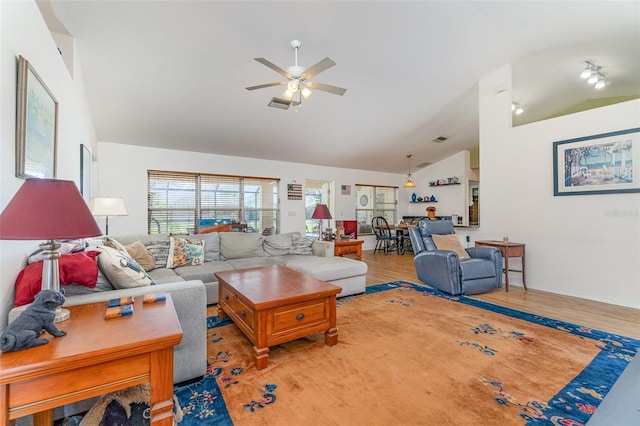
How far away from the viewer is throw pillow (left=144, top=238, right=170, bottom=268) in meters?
3.40

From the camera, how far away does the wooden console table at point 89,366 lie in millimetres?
868

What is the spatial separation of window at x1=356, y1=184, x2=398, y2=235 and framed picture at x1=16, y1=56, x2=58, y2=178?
22.3 feet

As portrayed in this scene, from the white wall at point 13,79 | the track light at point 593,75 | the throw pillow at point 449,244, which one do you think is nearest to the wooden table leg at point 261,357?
the white wall at point 13,79

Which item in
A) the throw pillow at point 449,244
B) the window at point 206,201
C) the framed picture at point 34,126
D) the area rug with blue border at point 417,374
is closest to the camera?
the framed picture at point 34,126

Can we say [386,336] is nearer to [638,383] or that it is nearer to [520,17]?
[638,383]

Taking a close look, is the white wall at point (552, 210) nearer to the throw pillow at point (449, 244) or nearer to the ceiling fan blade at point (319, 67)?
the throw pillow at point (449, 244)

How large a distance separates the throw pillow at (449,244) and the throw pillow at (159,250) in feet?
12.6

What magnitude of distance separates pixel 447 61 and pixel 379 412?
4.16 metres

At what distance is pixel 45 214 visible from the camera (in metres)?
1.02

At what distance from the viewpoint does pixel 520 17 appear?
10.2 feet

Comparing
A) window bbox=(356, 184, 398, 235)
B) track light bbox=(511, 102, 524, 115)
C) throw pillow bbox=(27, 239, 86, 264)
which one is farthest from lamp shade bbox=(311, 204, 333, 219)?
track light bbox=(511, 102, 524, 115)

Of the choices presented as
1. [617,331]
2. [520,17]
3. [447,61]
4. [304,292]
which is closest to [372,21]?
[447,61]

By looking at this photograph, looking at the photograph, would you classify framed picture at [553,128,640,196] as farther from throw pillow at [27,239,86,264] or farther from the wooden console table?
throw pillow at [27,239,86,264]

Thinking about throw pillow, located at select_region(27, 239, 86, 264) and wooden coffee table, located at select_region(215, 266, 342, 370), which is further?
wooden coffee table, located at select_region(215, 266, 342, 370)
